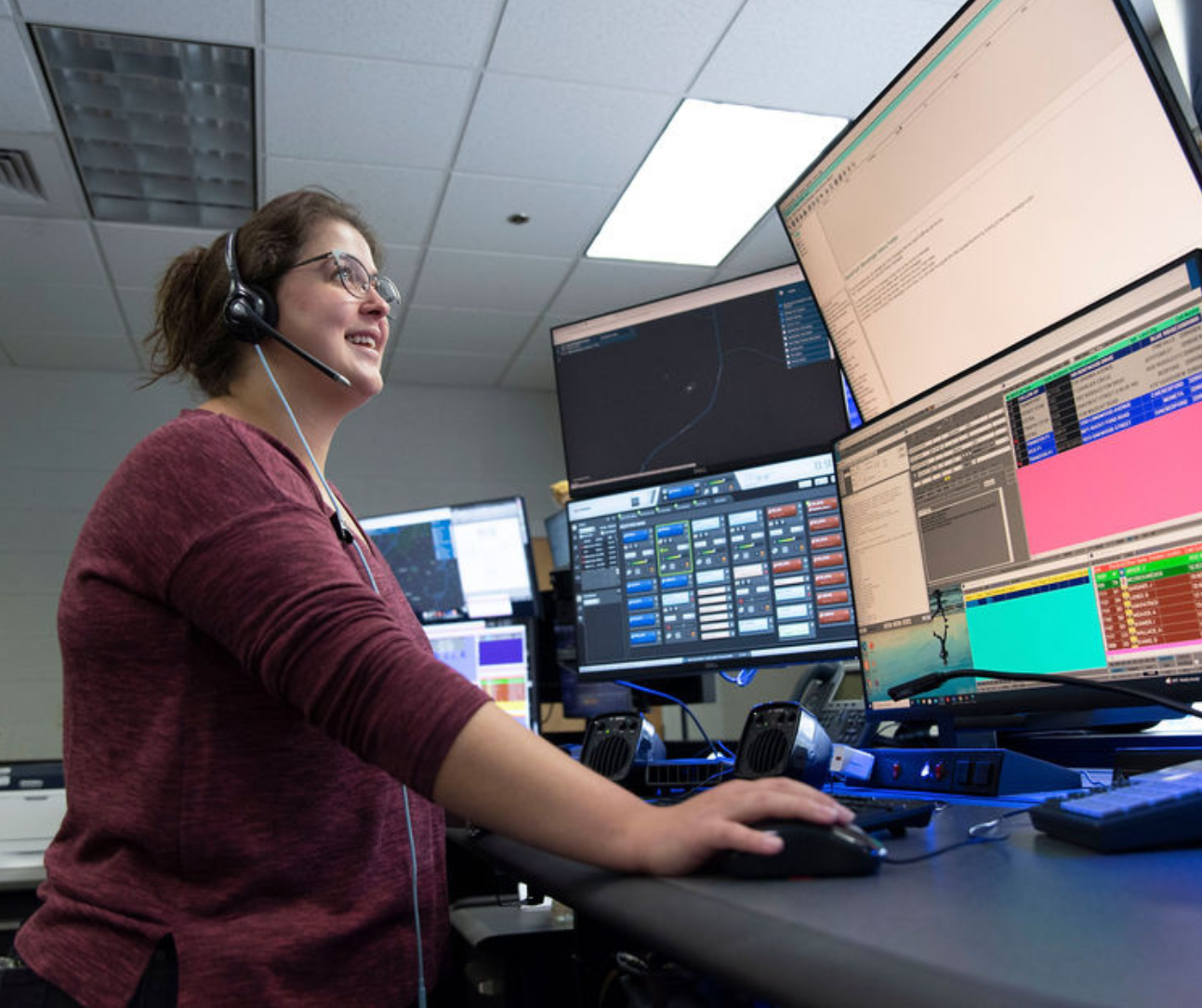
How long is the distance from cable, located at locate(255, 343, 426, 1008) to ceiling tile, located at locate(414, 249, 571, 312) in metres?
3.36

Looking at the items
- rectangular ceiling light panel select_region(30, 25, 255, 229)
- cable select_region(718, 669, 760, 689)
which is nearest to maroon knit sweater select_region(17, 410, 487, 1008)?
cable select_region(718, 669, 760, 689)

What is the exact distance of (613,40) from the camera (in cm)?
303

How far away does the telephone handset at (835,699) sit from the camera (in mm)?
1482

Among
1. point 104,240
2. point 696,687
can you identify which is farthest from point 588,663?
point 104,240

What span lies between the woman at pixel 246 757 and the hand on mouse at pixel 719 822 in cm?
5

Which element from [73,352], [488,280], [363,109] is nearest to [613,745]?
[363,109]

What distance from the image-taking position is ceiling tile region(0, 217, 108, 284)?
3.95m

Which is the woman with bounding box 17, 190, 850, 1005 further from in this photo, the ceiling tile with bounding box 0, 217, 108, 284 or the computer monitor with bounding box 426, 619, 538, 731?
the ceiling tile with bounding box 0, 217, 108, 284

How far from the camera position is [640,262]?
4508 millimetres

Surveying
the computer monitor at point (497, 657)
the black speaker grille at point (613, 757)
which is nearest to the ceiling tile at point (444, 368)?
the computer monitor at point (497, 657)

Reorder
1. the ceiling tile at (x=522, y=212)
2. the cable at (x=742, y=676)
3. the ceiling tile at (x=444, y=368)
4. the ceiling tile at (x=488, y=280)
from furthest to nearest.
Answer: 1. the ceiling tile at (x=444, y=368)
2. the ceiling tile at (x=488, y=280)
3. the ceiling tile at (x=522, y=212)
4. the cable at (x=742, y=676)

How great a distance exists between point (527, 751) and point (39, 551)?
17.5ft

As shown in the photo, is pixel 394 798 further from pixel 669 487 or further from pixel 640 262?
pixel 640 262

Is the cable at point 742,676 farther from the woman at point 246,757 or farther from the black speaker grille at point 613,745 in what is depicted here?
the woman at point 246,757
